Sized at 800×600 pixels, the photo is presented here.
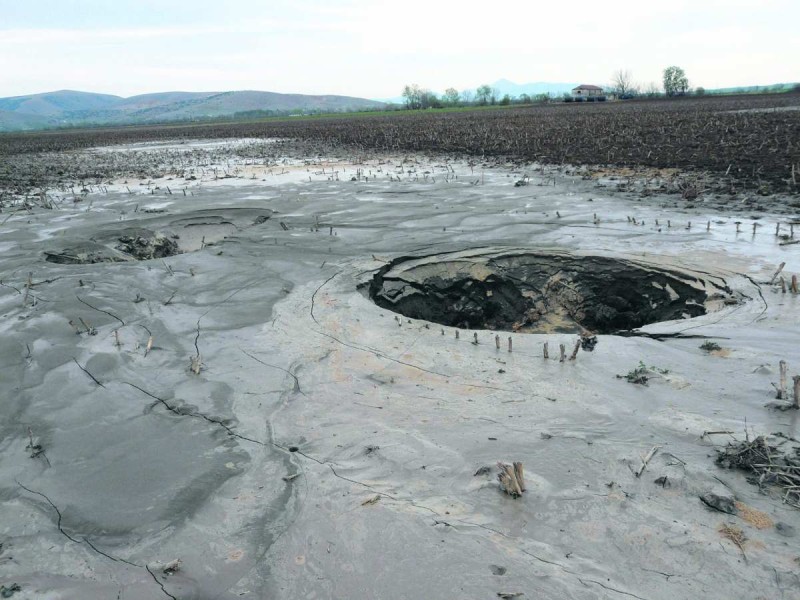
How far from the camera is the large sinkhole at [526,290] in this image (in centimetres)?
643

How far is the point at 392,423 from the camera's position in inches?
149

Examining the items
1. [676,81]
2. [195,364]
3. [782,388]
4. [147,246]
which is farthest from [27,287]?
[676,81]

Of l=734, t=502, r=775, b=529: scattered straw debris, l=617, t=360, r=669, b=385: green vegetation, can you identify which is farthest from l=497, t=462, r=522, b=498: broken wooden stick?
l=617, t=360, r=669, b=385: green vegetation

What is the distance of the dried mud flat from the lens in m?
2.64

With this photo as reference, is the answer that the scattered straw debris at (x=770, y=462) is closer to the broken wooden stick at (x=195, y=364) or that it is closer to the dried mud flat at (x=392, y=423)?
the dried mud flat at (x=392, y=423)

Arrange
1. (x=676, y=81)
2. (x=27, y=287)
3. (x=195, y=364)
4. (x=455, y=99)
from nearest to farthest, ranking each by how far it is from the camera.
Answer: (x=195, y=364) < (x=27, y=287) < (x=676, y=81) < (x=455, y=99)

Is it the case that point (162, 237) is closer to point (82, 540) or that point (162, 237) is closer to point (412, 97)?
point (82, 540)

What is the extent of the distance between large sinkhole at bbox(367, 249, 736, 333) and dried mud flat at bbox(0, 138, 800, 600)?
1.6 inches

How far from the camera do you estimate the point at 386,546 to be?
2.77 m

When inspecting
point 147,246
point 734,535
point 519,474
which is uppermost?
point 147,246

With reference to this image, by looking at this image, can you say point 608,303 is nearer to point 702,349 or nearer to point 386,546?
point 702,349

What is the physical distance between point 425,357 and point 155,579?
2.71m

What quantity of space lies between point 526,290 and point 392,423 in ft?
12.1

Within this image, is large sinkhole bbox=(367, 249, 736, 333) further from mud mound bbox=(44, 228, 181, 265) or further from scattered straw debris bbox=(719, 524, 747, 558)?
mud mound bbox=(44, 228, 181, 265)
